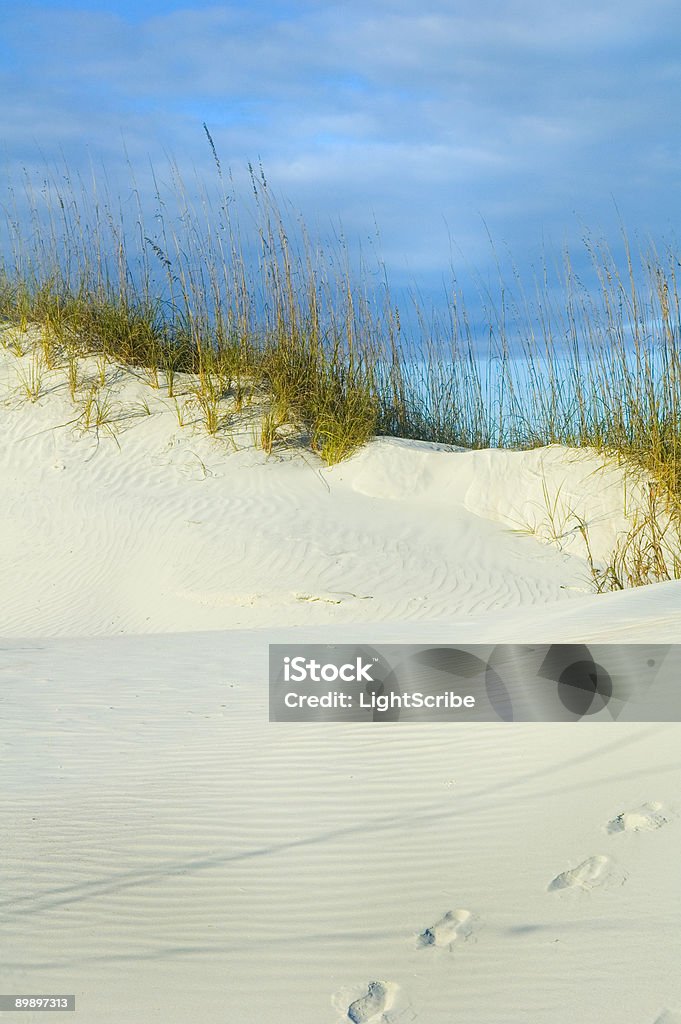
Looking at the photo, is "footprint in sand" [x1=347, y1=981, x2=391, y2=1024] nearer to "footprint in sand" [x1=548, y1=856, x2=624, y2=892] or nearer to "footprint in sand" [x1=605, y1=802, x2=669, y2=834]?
"footprint in sand" [x1=548, y1=856, x2=624, y2=892]

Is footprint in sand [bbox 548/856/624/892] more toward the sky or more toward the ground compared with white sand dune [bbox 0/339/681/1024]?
more toward the sky

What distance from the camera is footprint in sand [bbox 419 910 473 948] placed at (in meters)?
1.90

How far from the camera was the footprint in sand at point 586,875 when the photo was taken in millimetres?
2027

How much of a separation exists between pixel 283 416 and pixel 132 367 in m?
1.81

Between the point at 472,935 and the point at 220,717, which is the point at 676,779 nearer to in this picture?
the point at 472,935

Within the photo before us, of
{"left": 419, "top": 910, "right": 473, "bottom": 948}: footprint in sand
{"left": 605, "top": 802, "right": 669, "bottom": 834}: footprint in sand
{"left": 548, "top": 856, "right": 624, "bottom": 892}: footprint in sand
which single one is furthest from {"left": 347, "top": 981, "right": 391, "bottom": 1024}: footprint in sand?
{"left": 605, "top": 802, "right": 669, "bottom": 834}: footprint in sand

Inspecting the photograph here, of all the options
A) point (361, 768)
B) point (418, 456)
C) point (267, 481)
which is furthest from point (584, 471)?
point (361, 768)

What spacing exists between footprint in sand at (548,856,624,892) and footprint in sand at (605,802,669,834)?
0.14m

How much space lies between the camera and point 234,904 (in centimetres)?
211

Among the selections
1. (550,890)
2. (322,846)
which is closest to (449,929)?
(550,890)

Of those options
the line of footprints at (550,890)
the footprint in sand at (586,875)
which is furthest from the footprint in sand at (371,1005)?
the footprint in sand at (586,875)

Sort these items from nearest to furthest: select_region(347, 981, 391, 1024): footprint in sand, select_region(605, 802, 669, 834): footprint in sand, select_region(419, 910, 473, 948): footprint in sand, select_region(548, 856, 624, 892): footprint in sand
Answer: select_region(347, 981, 391, 1024): footprint in sand < select_region(419, 910, 473, 948): footprint in sand < select_region(548, 856, 624, 892): footprint in sand < select_region(605, 802, 669, 834): footprint in sand

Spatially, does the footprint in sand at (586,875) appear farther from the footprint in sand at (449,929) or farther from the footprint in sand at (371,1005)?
the footprint in sand at (371,1005)

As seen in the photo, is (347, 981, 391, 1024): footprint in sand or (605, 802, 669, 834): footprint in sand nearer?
(347, 981, 391, 1024): footprint in sand
